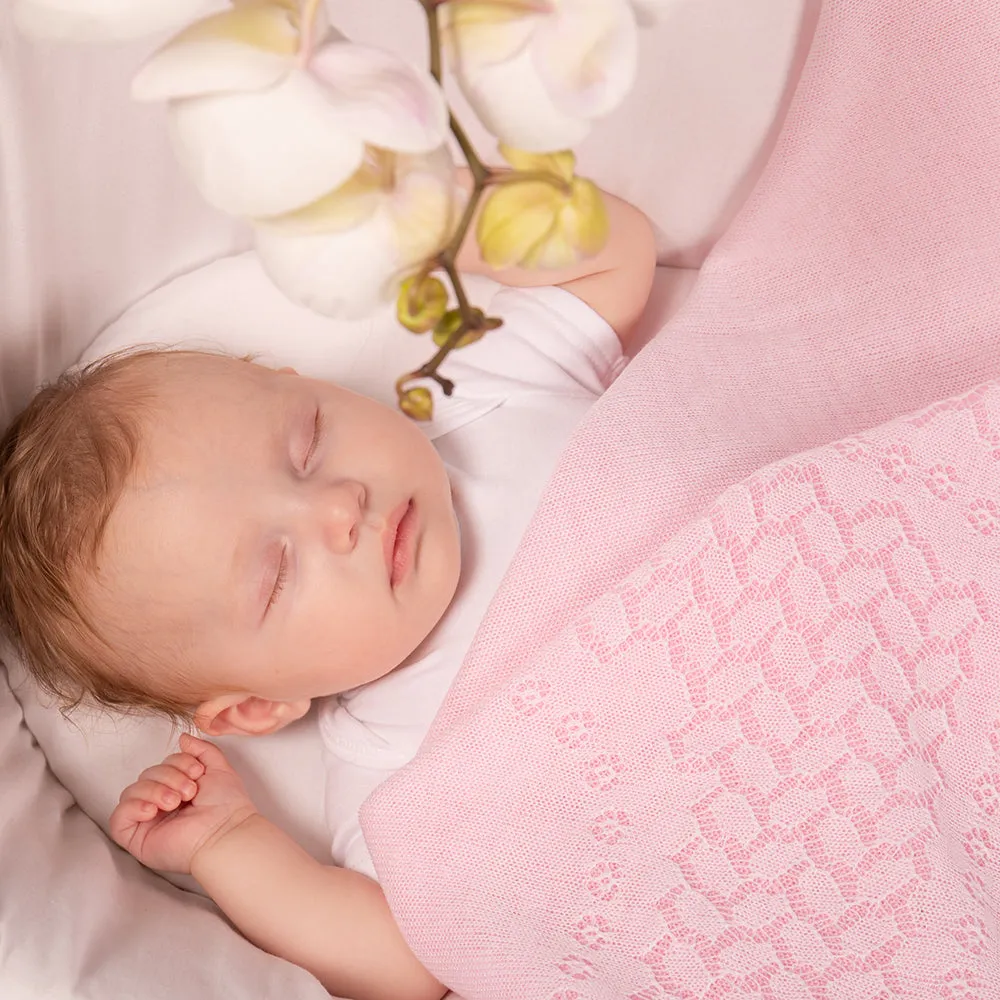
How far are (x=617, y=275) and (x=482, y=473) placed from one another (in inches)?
7.8

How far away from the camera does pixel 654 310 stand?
1015 millimetres

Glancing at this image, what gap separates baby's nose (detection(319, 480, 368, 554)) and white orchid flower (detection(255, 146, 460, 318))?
0.54 feet

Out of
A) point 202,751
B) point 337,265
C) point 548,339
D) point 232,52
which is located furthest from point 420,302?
point 202,751

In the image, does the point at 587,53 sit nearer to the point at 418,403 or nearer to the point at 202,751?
the point at 418,403

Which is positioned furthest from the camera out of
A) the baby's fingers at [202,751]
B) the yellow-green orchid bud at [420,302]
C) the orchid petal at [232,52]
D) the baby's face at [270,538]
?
the baby's fingers at [202,751]

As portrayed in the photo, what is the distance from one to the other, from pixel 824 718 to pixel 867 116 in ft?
1.50

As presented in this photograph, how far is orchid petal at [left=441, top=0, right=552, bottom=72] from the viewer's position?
0.56 metres

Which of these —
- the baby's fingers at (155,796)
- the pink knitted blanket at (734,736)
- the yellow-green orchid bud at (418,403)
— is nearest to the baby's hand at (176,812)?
the baby's fingers at (155,796)

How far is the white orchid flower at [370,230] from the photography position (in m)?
0.56

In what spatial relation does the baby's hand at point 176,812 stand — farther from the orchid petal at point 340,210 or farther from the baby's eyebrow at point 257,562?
the orchid petal at point 340,210

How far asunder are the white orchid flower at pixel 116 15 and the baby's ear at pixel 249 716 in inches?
18.5

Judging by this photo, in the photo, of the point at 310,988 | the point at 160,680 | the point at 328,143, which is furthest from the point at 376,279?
the point at 310,988

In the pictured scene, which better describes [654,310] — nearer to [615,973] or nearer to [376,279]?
[376,279]

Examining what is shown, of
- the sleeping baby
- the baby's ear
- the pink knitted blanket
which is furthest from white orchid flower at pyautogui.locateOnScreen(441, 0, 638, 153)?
the baby's ear
